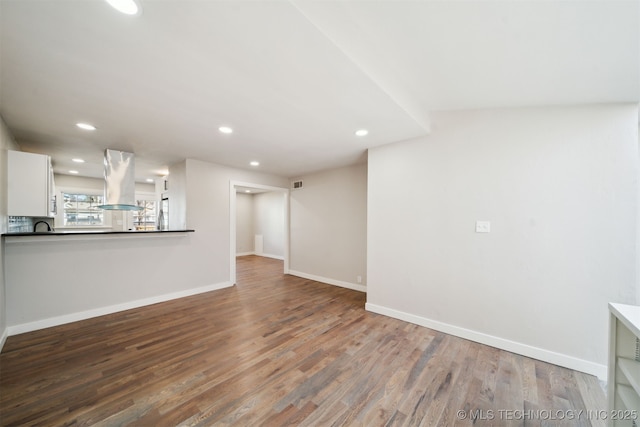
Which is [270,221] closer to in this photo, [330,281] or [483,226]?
[330,281]

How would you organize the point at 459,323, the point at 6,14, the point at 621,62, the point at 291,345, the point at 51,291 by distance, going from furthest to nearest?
1. the point at 51,291
2. the point at 459,323
3. the point at 291,345
4. the point at 621,62
5. the point at 6,14

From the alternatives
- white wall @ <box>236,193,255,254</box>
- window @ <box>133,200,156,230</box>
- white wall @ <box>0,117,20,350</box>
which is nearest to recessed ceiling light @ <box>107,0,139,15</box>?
white wall @ <box>0,117,20,350</box>

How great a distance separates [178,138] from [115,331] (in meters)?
2.45

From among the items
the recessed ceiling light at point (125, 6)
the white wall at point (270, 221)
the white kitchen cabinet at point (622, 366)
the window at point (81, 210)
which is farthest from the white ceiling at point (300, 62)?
the white wall at point (270, 221)

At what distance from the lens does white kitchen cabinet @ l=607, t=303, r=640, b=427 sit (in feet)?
3.61

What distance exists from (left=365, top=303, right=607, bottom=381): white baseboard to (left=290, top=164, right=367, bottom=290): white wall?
1387mm

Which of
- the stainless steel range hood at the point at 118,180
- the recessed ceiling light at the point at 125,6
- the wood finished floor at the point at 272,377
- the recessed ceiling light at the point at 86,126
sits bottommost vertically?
the wood finished floor at the point at 272,377

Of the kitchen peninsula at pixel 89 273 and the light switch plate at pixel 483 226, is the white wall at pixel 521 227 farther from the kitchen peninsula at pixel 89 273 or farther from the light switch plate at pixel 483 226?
the kitchen peninsula at pixel 89 273

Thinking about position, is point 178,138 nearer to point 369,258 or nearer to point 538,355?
point 369,258

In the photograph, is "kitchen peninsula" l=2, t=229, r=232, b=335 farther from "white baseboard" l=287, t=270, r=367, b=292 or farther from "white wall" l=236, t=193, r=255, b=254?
"white wall" l=236, t=193, r=255, b=254

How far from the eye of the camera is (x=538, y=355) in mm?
2174

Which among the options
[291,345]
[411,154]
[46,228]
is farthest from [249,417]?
[46,228]

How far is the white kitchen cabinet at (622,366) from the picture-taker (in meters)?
1.10

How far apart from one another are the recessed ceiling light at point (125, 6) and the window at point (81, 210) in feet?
21.4
